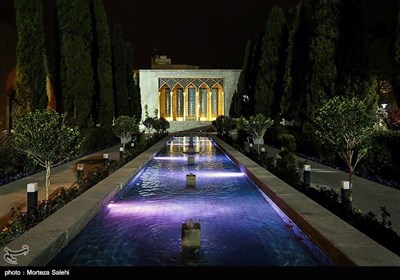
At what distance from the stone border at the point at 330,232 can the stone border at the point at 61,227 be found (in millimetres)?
2756

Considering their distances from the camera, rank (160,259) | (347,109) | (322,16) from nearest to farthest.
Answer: (160,259)
(347,109)
(322,16)

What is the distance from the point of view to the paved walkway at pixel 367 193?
648cm

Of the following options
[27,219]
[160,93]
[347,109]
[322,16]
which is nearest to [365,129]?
[347,109]

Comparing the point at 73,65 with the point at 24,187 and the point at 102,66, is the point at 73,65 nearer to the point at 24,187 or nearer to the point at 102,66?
the point at 102,66

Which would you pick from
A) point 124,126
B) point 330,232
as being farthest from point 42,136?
point 124,126

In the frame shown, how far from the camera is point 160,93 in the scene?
43.6m

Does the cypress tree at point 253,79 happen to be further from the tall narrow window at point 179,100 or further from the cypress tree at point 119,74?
the tall narrow window at point 179,100

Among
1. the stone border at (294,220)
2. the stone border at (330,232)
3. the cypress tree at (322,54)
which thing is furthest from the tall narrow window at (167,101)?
the stone border at (330,232)

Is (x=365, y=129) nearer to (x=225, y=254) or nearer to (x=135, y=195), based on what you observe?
(x=225, y=254)

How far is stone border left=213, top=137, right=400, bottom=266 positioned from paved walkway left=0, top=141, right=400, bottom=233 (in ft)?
2.95

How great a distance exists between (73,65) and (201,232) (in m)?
14.6

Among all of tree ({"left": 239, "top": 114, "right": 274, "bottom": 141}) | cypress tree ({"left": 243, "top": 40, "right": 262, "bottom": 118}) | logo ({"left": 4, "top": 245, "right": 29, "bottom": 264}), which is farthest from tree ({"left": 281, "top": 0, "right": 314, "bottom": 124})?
logo ({"left": 4, "top": 245, "right": 29, "bottom": 264})

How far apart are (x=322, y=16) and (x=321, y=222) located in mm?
11195

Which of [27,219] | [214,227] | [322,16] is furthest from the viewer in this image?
[322,16]
